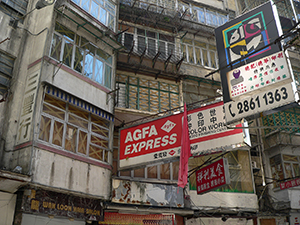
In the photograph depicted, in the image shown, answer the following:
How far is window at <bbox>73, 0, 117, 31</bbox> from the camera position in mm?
14086

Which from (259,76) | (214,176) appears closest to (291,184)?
(214,176)

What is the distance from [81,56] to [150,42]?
20.1 ft

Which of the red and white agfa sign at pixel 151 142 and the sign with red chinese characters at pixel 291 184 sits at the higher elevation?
the red and white agfa sign at pixel 151 142

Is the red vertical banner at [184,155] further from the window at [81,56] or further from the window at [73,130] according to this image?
the window at [81,56]

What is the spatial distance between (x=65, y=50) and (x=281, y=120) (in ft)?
46.5

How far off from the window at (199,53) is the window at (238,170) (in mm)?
6127

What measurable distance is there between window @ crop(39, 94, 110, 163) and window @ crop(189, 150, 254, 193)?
5.57 m

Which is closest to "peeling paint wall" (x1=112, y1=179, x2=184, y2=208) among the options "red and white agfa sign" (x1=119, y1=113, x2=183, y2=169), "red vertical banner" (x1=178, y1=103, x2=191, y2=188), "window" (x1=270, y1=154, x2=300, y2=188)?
"red and white agfa sign" (x1=119, y1=113, x2=183, y2=169)

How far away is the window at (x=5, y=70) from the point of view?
38.0 feet

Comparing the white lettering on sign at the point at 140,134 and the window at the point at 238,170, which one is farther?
the window at the point at 238,170

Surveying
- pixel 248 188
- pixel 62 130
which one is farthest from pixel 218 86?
pixel 62 130

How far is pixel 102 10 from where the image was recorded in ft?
49.2

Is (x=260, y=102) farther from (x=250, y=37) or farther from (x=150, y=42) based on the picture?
(x=150, y=42)

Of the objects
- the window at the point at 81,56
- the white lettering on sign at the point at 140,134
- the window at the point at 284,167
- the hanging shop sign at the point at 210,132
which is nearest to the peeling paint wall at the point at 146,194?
the white lettering on sign at the point at 140,134
